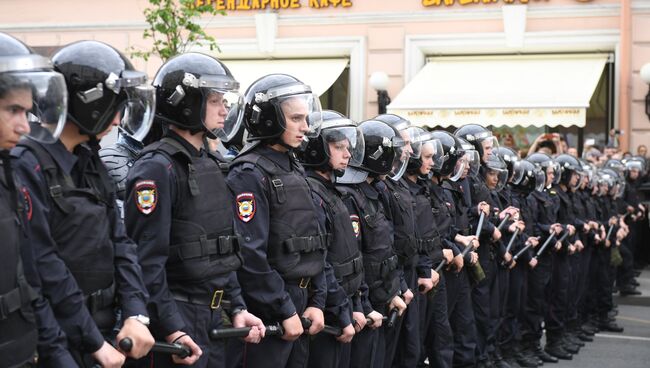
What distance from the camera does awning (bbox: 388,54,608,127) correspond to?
18.4m

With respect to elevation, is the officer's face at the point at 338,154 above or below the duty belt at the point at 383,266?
above

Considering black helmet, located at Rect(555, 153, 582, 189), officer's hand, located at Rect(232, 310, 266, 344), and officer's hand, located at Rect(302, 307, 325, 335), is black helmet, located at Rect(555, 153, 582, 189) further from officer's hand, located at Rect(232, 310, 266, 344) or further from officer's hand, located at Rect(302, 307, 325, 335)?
officer's hand, located at Rect(232, 310, 266, 344)

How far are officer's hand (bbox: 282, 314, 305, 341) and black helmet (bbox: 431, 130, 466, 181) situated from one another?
3.70m

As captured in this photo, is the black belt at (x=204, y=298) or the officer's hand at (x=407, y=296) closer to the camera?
the black belt at (x=204, y=298)

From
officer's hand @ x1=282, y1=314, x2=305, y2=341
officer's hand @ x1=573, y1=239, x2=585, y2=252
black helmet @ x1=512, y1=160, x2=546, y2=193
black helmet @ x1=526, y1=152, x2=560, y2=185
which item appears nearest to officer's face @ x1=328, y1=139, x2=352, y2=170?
officer's hand @ x1=282, y1=314, x2=305, y2=341

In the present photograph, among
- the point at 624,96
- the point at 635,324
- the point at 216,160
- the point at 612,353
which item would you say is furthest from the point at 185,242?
the point at 624,96

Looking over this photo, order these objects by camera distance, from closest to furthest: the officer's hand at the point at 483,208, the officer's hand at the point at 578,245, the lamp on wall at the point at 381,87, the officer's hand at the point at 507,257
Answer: the officer's hand at the point at 483,208, the officer's hand at the point at 507,257, the officer's hand at the point at 578,245, the lamp on wall at the point at 381,87

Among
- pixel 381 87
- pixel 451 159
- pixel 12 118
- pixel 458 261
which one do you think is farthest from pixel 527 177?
pixel 381 87

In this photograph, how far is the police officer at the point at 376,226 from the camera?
6.79 metres

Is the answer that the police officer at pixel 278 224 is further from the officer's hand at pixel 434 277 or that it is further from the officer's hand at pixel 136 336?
the officer's hand at pixel 434 277

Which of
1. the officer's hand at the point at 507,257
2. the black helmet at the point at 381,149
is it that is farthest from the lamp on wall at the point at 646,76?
the black helmet at the point at 381,149

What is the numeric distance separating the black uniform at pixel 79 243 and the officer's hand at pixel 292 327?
4.12ft

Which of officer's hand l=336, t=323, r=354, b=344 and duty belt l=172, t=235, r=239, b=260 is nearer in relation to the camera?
duty belt l=172, t=235, r=239, b=260

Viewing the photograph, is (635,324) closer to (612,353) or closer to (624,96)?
(612,353)
